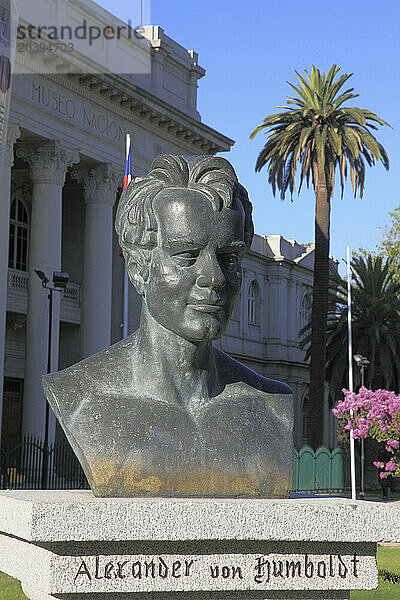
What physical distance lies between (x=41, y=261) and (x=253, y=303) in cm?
2613

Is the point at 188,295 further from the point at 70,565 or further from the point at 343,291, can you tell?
the point at 343,291

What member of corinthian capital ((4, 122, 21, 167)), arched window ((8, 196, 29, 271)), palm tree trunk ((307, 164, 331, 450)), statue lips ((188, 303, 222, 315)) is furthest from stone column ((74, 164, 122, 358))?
statue lips ((188, 303, 222, 315))

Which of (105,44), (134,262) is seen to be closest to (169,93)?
(105,44)

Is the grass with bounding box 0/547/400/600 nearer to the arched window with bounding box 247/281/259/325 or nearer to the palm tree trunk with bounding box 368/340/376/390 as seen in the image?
the palm tree trunk with bounding box 368/340/376/390

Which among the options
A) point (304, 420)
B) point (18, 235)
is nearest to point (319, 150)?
point (18, 235)

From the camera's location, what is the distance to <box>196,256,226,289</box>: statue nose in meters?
4.74

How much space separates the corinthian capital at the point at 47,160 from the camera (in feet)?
98.7

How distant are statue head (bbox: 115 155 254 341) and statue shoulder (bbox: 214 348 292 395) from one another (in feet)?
1.78

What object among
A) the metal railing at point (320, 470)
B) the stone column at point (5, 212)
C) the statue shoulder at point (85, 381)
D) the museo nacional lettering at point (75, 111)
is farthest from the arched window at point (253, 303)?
the statue shoulder at point (85, 381)

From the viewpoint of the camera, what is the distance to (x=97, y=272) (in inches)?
1272

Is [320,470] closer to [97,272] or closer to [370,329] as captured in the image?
[97,272]

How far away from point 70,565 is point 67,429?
2.64ft

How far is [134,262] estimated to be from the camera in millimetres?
5098

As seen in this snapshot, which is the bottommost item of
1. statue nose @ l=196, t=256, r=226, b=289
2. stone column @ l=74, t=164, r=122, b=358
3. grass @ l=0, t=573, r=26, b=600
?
grass @ l=0, t=573, r=26, b=600
